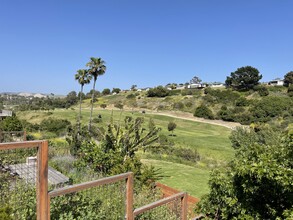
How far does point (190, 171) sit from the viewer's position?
13484 mm

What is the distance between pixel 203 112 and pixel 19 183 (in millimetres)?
45545

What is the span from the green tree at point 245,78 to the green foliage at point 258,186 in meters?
60.3

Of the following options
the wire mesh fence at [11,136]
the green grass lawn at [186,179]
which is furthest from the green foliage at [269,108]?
the wire mesh fence at [11,136]

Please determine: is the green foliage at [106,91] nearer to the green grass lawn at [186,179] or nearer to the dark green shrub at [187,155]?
the dark green shrub at [187,155]

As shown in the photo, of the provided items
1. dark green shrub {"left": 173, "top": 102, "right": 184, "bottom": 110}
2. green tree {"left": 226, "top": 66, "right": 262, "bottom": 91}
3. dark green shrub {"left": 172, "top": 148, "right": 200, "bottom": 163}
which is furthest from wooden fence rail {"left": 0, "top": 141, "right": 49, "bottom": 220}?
green tree {"left": 226, "top": 66, "right": 262, "bottom": 91}

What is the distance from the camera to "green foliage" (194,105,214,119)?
47397mm

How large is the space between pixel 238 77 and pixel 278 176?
6393 cm

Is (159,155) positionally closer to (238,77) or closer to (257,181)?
(257,181)

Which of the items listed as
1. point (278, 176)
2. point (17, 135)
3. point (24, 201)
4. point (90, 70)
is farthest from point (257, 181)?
point (90, 70)

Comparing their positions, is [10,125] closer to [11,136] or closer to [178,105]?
[11,136]

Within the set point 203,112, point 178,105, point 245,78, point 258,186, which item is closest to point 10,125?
point 258,186

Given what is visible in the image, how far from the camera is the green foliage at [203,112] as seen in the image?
4740 centimetres

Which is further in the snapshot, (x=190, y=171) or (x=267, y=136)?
(x=267, y=136)

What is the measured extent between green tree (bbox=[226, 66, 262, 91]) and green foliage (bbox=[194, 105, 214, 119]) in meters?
18.8
